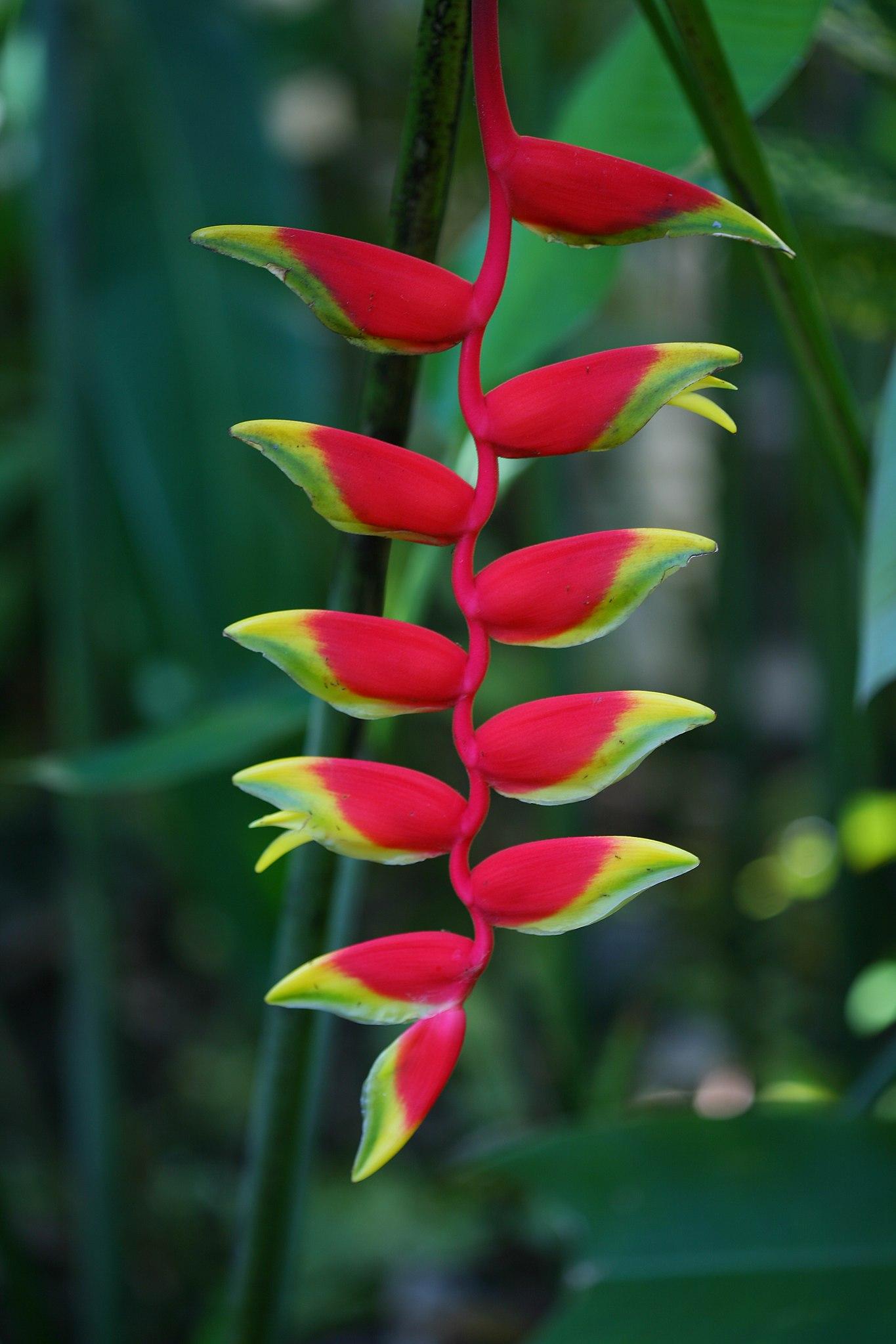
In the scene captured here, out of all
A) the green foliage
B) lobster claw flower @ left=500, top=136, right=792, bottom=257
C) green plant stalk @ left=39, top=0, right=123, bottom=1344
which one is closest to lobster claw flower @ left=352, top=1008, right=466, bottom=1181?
lobster claw flower @ left=500, top=136, right=792, bottom=257

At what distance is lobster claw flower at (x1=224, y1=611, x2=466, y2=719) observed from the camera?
0.15 m

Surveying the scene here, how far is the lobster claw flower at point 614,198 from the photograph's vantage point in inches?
6.2

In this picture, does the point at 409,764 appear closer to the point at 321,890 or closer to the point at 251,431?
the point at 321,890

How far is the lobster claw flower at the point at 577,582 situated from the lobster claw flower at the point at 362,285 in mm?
35

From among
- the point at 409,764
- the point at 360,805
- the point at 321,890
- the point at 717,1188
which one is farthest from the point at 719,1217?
the point at 409,764

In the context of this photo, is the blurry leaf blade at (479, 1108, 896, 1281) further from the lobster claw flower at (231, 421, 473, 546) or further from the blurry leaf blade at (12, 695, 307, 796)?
the lobster claw flower at (231, 421, 473, 546)

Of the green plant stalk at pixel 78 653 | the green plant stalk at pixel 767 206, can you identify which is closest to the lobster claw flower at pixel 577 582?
the green plant stalk at pixel 767 206

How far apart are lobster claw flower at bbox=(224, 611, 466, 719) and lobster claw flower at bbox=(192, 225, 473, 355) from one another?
0.04m

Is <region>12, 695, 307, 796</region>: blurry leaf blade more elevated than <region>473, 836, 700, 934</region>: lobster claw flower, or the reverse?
<region>473, 836, 700, 934</region>: lobster claw flower

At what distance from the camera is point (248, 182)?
74cm

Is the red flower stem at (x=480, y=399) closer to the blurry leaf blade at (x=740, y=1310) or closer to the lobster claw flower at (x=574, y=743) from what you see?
the lobster claw flower at (x=574, y=743)

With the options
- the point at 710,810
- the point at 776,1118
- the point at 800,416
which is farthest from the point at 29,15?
the point at 710,810

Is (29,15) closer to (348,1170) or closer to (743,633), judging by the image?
(743,633)

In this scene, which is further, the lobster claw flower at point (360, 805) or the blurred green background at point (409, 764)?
the blurred green background at point (409, 764)
